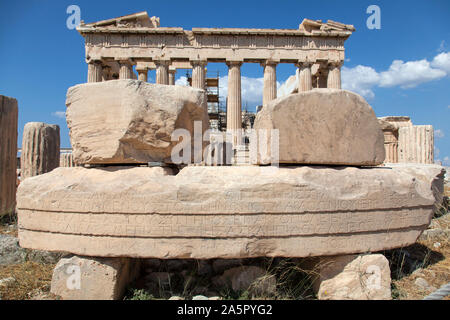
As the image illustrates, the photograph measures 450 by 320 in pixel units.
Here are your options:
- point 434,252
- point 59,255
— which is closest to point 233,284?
point 59,255

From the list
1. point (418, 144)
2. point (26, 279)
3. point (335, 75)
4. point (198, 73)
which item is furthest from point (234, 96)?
point (26, 279)

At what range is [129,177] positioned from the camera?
2.15 meters

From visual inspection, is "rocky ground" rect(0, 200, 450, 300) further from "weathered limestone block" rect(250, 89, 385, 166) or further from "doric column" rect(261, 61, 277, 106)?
"doric column" rect(261, 61, 277, 106)

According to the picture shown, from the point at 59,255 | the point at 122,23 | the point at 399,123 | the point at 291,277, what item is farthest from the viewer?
the point at 122,23

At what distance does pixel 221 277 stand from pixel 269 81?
14.3m

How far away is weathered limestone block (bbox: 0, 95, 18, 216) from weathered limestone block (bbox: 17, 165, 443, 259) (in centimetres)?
362

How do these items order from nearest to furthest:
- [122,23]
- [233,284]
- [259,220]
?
[259,220] < [233,284] < [122,23]

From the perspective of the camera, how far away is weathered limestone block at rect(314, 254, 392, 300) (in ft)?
6.95

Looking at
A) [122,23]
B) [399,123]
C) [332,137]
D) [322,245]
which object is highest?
[122,23]

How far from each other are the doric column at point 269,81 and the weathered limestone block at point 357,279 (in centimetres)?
1388

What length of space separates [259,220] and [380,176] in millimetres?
1255

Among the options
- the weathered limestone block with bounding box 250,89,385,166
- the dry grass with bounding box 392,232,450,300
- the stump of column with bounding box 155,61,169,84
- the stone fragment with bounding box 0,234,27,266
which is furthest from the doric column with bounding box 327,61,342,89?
the stone fragment with bounding box 0,234,27,266

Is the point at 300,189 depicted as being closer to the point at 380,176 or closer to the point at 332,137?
the point at 332,137
